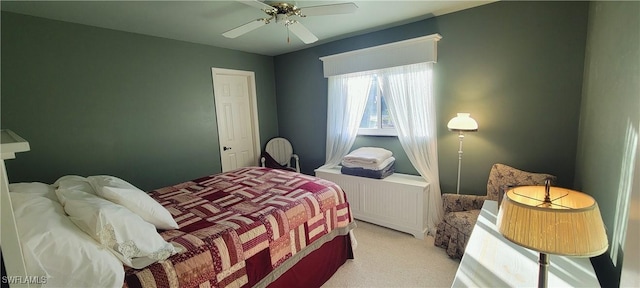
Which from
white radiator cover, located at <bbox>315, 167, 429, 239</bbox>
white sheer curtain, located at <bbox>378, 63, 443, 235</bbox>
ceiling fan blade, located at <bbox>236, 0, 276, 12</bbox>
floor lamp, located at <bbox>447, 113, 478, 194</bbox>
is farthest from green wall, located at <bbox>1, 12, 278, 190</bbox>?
floor lamp, located at <bbox>447, 113, 478, 194</bbox>

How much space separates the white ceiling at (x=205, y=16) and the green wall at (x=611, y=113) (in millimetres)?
1133

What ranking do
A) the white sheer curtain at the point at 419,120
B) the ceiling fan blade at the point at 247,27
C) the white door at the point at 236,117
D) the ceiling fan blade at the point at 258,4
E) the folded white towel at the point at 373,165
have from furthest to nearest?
the white door at the point at 236,117 → the folded white towel at the point at 373,165 → the white sheer curtain at the point at 419,120 → the ceiling fan blade at the point at 247,27 → the ceiling fan blade at the point at 258,4

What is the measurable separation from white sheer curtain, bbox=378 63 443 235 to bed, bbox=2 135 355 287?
3.86 feet

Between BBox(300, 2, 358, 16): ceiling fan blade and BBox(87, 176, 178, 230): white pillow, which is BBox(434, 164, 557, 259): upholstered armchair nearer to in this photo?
BBox(300, 2, 358, 16): ceiling fan blade

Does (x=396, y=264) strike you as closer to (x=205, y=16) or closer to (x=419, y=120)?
(x=419, y=120)

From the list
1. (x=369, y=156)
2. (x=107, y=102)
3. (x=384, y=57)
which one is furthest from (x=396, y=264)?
(x=107, y=102)

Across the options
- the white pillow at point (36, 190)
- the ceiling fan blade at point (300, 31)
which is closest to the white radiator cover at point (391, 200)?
the ceiling fan blade at point (300, 31)

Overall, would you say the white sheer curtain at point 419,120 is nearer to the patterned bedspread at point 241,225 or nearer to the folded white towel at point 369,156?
the folded white towel at point 369,156

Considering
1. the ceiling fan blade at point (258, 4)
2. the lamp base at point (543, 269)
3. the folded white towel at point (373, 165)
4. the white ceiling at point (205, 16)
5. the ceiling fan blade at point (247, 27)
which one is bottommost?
the folded white towel at point (373, 165)

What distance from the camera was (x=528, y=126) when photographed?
243 centimetres

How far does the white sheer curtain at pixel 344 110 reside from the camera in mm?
3457

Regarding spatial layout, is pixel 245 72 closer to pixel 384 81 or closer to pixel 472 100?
pixel 384 81

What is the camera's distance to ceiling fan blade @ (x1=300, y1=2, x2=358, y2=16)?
1879 millimetres

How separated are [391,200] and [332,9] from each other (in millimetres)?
2174
